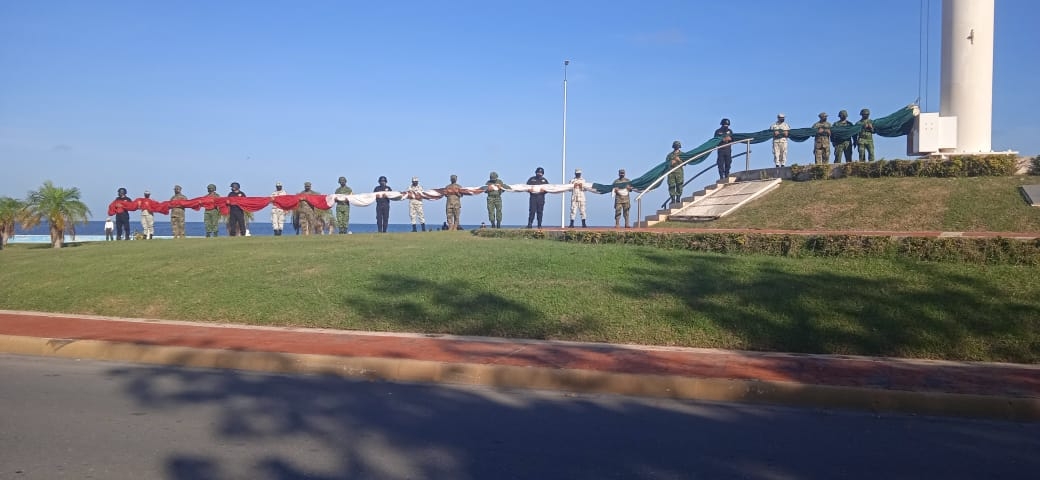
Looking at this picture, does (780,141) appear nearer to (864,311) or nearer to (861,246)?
(861,246)

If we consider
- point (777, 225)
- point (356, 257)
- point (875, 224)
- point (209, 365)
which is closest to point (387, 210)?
point (356, 257)

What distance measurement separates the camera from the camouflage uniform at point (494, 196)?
23.0 m

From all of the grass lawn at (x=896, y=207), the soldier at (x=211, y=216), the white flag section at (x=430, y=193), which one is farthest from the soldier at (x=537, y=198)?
the soldier at (x=211, y=216)

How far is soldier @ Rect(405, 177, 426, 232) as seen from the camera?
2423cm

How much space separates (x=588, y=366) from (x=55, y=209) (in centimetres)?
2082

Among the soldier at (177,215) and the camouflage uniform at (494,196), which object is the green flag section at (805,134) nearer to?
the camouflage uniform at (494,196)

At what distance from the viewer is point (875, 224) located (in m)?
16.5

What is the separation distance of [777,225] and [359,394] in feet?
39.3

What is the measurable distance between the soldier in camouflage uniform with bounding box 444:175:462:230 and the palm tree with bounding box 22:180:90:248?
1053cm

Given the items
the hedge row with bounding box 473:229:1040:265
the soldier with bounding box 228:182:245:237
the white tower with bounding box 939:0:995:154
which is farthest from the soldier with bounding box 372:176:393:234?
the white tower with bounding box 939:0:995:154

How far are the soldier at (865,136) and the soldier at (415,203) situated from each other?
39.3 ft

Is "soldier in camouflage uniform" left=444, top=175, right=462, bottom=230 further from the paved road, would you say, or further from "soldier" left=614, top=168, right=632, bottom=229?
the paved road

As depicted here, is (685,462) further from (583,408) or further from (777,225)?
(777,225)

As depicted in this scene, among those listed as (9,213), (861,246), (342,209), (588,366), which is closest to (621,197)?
(342,209)
